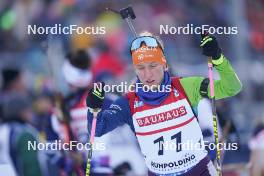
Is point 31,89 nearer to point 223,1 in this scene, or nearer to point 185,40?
point 185,40

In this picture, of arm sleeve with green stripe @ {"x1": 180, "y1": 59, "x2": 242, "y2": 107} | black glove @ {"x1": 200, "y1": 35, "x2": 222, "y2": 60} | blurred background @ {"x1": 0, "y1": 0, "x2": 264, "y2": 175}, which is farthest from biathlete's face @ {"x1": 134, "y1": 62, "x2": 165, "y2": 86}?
blurred background @ {"x1": 0, "y1": 0, "x2": 264, "y2": 175}

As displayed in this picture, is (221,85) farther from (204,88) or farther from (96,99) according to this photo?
(96,99)

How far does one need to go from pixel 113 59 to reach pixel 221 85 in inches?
123

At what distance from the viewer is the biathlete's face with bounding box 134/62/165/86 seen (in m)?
4.99

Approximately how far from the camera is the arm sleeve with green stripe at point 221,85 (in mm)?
4805

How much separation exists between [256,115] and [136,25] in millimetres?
1202

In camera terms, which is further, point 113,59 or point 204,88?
point 113,59

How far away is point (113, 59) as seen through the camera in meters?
7.97

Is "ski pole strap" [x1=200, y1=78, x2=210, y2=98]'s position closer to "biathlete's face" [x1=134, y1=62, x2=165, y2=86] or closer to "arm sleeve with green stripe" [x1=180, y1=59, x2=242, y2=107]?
"arm sleeve with green stripe" [x1=180, y1=59, x2=242, y2=107]

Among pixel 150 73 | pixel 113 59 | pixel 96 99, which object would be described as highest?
pixel 113 59

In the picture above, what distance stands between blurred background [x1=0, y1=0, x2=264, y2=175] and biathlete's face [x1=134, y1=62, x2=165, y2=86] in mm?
1424

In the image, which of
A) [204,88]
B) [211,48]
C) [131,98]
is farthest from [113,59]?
[211,48]

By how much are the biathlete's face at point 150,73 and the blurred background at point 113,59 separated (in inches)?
56.1

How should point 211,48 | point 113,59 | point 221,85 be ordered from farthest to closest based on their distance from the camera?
point 113,59, point 221,85, point 211,48
